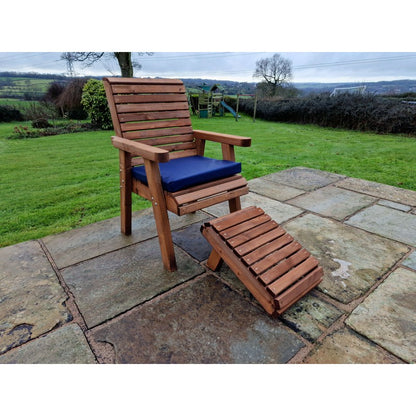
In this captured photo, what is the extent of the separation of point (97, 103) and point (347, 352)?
32.4ft

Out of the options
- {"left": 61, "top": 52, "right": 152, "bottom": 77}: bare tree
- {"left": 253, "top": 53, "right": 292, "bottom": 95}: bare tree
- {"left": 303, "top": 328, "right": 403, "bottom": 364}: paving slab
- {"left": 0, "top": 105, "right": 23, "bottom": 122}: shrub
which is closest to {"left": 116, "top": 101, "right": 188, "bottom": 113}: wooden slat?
{"left": 303, "top": 328, "right": 403, "bottom": 364}: paving slab

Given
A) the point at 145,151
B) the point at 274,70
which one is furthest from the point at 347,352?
the point at 274,70

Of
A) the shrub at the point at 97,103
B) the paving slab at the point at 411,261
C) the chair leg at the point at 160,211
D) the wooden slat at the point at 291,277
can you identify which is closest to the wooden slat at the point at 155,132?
the chair leg at the point at 160,211

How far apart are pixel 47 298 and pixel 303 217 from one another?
2.30 m

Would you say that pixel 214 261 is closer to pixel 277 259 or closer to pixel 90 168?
pixel 277 259

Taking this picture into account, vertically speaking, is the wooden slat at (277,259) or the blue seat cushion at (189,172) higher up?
the blue seat cushion at (189,172)

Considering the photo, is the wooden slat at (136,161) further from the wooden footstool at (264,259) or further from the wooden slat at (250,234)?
the wooden slat at (250,234)

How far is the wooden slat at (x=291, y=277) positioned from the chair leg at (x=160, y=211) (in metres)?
0.74

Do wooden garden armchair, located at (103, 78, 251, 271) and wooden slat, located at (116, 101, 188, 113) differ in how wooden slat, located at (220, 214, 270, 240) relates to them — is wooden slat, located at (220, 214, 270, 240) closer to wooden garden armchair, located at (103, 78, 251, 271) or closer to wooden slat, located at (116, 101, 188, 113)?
wooden garden armchair, located at (103, 78, 251, 271)

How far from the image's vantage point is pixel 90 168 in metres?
4.79

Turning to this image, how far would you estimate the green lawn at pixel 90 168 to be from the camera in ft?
9.58

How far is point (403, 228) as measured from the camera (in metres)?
2.59

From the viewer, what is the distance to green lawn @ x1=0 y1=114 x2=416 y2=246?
2.92 metres
